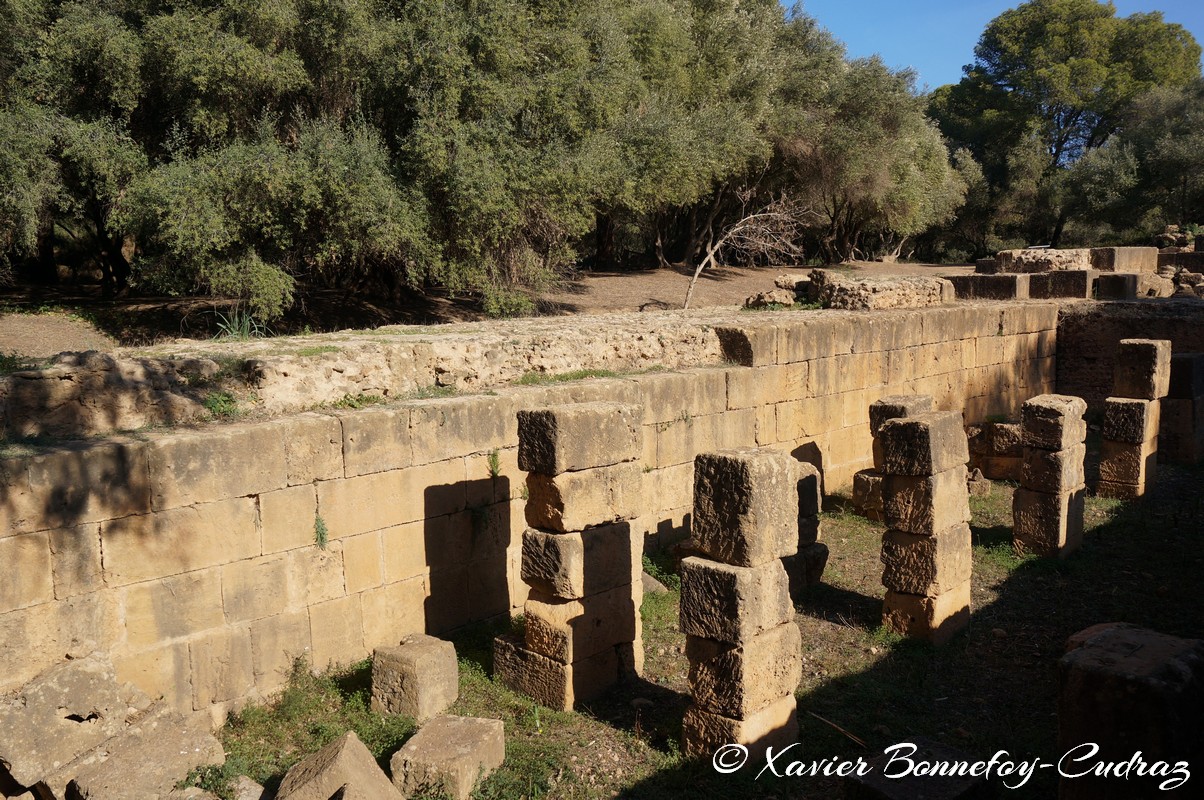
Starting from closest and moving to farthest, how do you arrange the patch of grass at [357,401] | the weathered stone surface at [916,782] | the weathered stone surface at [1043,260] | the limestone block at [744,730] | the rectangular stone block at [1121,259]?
the weathered stone surface at [916,782]
the limestone block at [744,730]
the patch of grass at [357,401]
the weathered stone surface at [1043,260]
the rectangular stone block at [1121,259]

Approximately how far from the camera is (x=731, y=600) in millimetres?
5730

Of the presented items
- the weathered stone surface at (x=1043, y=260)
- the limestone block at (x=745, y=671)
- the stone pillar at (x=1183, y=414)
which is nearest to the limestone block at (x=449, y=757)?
the limestone block at (x=745, y=671)

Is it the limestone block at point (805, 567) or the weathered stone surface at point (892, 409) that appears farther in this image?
the weathered stone surface at point (892, 409)

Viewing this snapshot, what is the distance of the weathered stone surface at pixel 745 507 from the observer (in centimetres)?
574

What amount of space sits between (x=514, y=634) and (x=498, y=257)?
10853 millimetres

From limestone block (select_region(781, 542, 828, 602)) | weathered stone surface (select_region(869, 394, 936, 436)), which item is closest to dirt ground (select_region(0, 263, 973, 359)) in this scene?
weathered stone surface (select_region(869, 394, 936, 436))

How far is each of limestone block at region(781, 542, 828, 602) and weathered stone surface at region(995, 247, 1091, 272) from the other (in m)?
15.9

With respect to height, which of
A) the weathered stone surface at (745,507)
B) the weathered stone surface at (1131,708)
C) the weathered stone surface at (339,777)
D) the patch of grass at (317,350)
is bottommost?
the weathered stone surface at (339,777)

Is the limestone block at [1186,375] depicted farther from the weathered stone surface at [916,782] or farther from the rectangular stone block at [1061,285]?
the weathered stone surface at [916,782]

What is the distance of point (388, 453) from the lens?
7371 mm

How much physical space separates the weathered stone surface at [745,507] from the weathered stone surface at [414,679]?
211cm

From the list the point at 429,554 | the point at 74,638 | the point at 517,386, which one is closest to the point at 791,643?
the point at 429,554

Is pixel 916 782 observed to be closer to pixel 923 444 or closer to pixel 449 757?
pixel 449 757

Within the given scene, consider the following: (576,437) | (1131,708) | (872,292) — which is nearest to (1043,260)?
(872,292)
